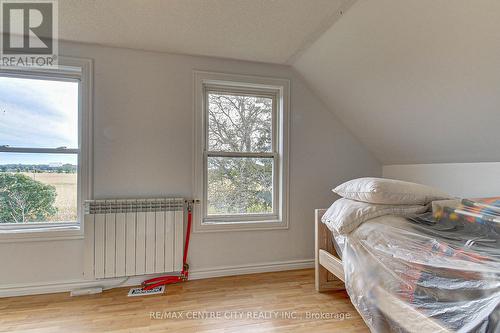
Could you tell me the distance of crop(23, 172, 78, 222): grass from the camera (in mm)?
2180

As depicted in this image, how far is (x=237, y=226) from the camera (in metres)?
2.46

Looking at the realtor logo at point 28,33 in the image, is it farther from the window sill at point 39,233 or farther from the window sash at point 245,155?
the window sill at point 39,233

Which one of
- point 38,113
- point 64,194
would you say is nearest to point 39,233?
point 64,194

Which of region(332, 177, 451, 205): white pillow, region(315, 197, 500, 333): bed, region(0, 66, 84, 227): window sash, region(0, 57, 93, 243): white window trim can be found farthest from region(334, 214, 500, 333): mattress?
region(0, 66, 84, 227): window sash

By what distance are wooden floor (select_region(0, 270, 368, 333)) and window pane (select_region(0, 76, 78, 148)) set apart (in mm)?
1359

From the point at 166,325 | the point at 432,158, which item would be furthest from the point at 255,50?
the point at 166,325

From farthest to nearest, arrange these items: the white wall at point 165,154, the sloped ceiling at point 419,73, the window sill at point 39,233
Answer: the white wall at point 165,154, the window sill at point 39,233, the sloped ceiling at point 419,73

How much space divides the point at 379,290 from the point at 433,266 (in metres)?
0.34

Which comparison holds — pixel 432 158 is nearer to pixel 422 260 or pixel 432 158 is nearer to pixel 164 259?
pixel 422 260

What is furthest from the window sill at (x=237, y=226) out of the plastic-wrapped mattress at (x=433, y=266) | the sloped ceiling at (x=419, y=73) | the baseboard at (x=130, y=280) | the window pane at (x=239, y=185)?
the sloped ceiling at (x=419, y=73)

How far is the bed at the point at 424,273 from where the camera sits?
2.89 feet

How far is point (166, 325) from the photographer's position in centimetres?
163

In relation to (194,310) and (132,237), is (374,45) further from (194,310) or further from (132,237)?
(132,237)

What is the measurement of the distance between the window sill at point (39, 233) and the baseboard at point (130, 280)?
391 millimetres
